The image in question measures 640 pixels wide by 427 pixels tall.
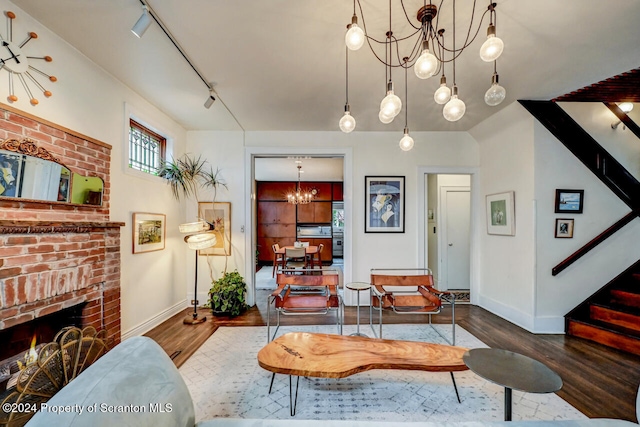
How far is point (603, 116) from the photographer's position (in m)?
3.12

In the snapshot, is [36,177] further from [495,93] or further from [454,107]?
[495,93]

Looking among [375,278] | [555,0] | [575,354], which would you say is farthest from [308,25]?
[575,354]

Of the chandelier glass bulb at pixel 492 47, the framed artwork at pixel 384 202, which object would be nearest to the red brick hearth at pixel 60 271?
the chandelier glass bulb at pixel 492 47

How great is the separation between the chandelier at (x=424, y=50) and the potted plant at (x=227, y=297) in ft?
9.17

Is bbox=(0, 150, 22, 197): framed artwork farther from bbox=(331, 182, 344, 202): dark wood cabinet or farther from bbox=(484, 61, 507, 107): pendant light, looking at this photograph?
bbox=(331, 182, 344, 202): dark wood cabinet

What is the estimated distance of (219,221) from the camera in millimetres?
4137

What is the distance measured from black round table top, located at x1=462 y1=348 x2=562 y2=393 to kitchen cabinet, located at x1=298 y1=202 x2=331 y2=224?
680 centimetres

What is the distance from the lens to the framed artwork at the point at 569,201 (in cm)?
313

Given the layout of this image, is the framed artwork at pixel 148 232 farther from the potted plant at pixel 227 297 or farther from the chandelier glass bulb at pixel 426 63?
the chandelier glass bulb at pixel 426 63

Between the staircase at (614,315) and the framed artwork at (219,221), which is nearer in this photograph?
the staircase at (614,315)

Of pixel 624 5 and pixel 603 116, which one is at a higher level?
pixel 624 5

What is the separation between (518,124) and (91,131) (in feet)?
15.6

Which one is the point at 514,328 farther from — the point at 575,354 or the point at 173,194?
the point at 173,194

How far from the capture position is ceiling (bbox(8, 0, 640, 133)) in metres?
1.83
